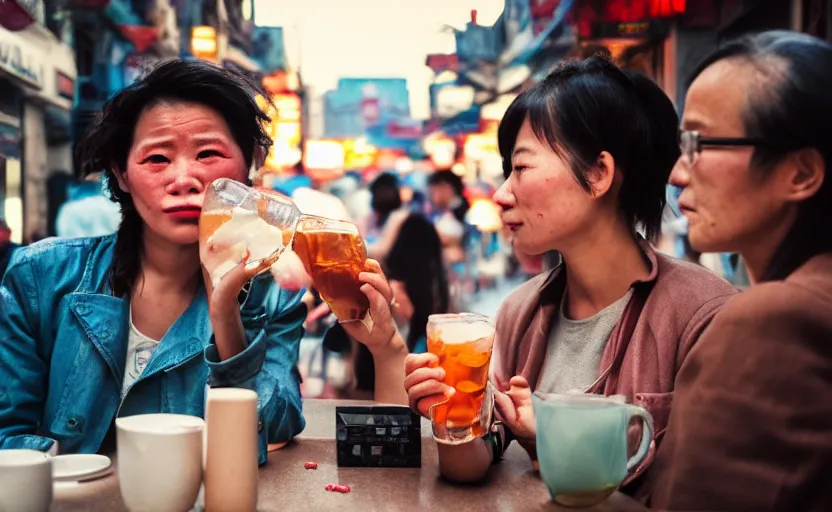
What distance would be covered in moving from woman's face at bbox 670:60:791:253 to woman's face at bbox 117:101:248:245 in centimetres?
95

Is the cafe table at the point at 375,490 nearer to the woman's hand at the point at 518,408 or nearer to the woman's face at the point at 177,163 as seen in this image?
the woman's hand at the point at 518,408

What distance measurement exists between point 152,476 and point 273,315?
750 mm

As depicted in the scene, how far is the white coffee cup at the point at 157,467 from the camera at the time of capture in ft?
3.57

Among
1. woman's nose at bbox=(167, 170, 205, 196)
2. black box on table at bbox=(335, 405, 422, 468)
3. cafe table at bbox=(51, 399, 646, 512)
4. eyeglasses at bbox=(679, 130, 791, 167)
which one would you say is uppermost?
eyeglasses at bbox=(679, 130, 791, 167)

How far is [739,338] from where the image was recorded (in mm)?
1044

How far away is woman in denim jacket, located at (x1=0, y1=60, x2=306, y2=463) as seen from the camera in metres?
1.67

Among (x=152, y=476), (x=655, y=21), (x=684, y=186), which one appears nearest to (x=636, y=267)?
(x=684, y=186)

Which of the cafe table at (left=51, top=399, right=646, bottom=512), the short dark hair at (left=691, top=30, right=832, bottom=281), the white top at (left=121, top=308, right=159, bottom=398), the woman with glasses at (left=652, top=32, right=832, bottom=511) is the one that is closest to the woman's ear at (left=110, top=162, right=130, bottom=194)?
the white top at (left=121, top=308, right=159, bottom=398)

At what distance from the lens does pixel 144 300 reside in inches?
72.7

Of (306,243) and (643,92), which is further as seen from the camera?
(643,92)

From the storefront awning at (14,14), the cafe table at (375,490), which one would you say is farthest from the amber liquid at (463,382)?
the storefront awning at (14,14)

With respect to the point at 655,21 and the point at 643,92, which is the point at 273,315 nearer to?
the point at 643,92

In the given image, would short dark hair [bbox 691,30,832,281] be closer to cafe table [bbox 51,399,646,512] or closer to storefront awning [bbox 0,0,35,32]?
cafe table [bbox 51,399,646,512]

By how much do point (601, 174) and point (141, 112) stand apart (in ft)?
3.26
